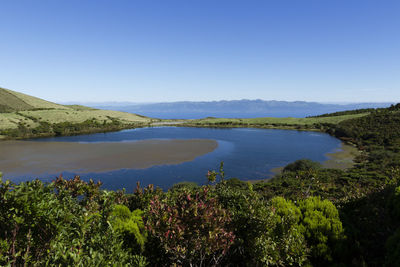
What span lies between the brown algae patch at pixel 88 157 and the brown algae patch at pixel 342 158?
33601 millimetres

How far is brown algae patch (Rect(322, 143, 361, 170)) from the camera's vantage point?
166ft

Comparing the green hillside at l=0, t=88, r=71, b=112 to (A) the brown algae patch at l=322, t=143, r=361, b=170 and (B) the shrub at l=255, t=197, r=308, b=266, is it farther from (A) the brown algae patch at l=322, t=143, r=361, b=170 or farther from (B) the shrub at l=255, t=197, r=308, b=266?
(B) the shrub at l=255, t=197, r=308, b=266

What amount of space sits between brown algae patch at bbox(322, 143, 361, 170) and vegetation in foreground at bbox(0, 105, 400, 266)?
38783 mm

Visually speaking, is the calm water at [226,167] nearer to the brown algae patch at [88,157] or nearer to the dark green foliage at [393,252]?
the brown algae patch at [88,157]

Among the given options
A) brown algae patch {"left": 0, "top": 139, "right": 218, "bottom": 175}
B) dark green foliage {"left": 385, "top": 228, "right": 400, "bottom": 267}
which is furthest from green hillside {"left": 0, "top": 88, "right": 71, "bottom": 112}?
dark green foliage {"left": 385, "top": 228, "right": 400, "bottom": 267}

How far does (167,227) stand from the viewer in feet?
26.1

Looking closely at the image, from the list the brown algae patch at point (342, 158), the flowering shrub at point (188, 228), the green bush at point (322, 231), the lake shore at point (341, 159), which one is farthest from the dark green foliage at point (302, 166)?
the flowering shrub at point (188, 228)

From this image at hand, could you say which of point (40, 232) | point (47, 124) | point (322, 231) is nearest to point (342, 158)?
point (322, 231)

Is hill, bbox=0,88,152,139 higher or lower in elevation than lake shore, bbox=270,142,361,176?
higher

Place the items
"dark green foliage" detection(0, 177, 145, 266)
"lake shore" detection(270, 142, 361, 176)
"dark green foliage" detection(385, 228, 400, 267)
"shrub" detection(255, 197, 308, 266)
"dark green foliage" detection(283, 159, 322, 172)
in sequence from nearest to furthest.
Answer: "dark green foliage" detection(0, 177, 145, 266), "dark green foliage" detection(385, 228, 400, 267), "shrub" detection(255, 197, 308, 266), "dark green foliage" detection(283, 159, 322, 172), "lake shore" detection(270, 142, 361, 176)

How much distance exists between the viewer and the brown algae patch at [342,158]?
166ft

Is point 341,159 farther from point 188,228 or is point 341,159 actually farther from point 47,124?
point 47,124

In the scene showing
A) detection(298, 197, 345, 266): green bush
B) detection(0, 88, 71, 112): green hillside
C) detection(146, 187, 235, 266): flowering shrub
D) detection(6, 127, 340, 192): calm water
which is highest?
detection(0, 88, 71, 112): green hillside

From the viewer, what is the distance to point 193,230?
827cm
